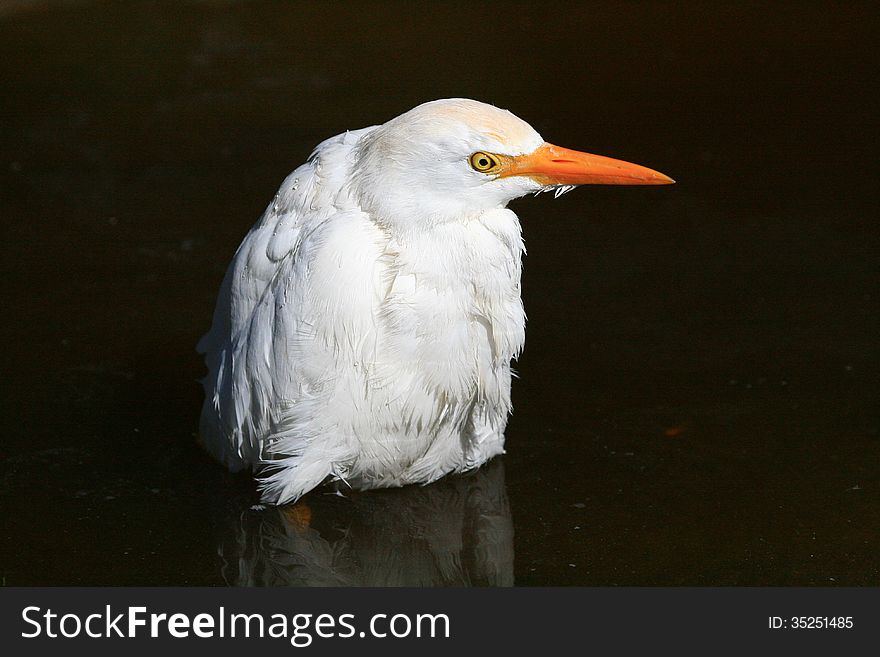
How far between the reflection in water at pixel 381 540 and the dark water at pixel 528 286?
1 cm

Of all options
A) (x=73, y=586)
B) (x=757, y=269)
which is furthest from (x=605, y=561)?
(x=757, y=269)

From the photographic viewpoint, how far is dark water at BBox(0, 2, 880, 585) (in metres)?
3.75

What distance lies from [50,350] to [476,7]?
208 inches

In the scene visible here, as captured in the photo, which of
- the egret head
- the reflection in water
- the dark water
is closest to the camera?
the egret head

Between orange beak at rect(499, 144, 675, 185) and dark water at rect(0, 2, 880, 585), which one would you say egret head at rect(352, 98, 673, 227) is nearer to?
orange beak at rect(499, 144, 675, 185)

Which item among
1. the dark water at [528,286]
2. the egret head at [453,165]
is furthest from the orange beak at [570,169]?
the dark water at [528,286]

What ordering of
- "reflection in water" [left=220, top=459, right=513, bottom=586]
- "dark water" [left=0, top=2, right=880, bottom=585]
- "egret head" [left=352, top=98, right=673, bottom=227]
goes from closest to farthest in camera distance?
"egret head" [left=352, top=98, right=673, bottom=227] → "reflection in water" [left=220, top=459, right=513, bottom=586] → "dark water" [left=0, top=2, right=880, bottom=585]

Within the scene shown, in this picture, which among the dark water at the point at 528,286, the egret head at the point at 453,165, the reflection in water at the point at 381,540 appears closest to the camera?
the egret head at the point at 453,165

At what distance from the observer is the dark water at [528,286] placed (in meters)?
3.75

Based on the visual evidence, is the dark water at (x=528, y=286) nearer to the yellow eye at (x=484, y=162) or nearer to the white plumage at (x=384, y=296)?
the white plumage at (x=384, y=296)

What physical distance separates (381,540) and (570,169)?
4.50ft

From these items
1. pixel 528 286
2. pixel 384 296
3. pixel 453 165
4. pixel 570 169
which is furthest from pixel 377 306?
pixel 528 286

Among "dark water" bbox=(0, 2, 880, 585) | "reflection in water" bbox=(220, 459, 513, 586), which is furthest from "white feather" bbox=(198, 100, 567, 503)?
"dark water" bbox=(0, 2, 880, 585)

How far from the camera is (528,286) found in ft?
17.8
